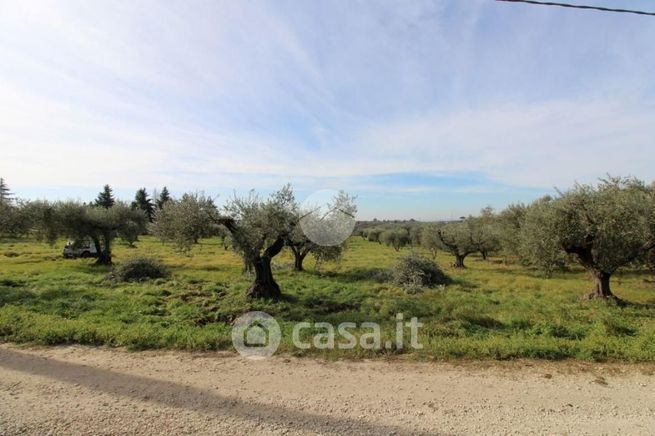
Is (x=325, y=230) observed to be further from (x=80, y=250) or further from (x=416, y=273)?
(x=80, y=250)

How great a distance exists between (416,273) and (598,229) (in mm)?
10467

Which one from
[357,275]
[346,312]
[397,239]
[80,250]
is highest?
[397,239]

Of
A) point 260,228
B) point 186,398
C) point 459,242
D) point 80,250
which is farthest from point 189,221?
point 459,242

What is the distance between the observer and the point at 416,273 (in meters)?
24.3

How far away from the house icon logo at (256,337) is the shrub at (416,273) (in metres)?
12.8

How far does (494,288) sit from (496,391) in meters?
19.2

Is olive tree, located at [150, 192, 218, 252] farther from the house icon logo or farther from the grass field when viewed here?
the house icon logo

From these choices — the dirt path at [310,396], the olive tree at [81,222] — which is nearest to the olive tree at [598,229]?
the dirt path at [310,396]

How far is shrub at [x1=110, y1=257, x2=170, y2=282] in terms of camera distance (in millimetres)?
23312

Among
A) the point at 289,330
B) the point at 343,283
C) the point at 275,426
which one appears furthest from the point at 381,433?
the point at 343,283

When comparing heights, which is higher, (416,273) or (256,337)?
(416,273)

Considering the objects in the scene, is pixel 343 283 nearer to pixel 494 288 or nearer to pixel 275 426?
pixel 494 288

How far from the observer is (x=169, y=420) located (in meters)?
5.33

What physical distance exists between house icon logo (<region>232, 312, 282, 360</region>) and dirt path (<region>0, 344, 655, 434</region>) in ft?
1.93
